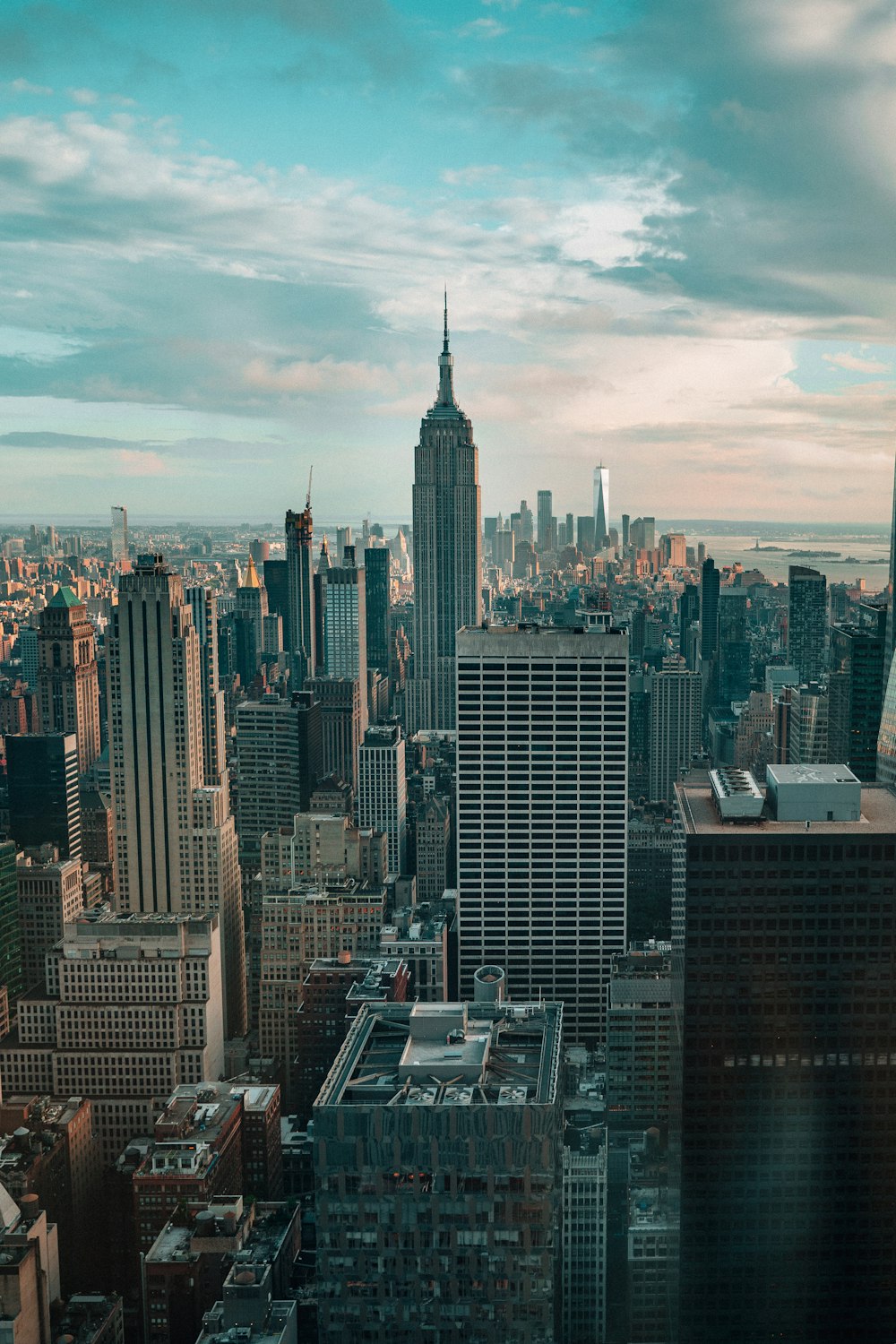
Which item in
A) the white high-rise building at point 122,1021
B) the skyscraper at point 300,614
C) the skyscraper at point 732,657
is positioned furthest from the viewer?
the skyscraper at point 300,614

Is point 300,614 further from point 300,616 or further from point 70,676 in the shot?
point 70,676

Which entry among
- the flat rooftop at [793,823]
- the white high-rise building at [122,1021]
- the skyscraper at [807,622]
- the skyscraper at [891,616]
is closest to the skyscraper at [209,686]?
the white high-rise building at [122,1021]

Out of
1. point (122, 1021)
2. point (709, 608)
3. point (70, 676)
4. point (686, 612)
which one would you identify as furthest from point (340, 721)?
point (122, 1021)

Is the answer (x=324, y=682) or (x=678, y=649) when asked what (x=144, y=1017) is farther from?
(x=324, y=682)

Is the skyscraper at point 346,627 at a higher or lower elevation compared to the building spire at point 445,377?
lower

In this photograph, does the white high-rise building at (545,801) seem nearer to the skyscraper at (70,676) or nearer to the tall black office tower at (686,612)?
the tall black office tower at (686,612)

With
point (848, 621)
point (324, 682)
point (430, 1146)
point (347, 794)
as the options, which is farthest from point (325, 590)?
point (430, 1146)

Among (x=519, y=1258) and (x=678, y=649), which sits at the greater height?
(x=678, y=649)
